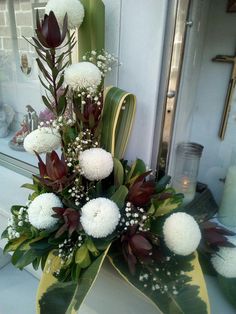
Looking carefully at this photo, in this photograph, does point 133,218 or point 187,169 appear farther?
point 187,169

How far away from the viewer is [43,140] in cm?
46

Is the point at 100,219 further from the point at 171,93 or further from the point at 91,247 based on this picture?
the point at 171,93

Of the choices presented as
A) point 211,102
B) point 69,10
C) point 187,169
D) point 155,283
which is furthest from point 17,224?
point 211,102

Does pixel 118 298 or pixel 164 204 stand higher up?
pixel 164 204

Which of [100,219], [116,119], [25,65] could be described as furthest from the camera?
[25,65]

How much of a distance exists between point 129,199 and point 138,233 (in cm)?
6

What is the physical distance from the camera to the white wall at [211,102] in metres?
0.70

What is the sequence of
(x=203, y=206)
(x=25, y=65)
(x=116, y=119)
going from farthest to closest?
(x=25, y=65)
(x=203, y=206)
(x=116, y=119)

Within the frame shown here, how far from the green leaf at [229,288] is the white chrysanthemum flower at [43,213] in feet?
1.15

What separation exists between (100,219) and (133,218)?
71 mm

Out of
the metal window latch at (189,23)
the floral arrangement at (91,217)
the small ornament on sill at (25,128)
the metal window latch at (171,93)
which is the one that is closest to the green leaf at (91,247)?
the floral arrangement at (91,217)

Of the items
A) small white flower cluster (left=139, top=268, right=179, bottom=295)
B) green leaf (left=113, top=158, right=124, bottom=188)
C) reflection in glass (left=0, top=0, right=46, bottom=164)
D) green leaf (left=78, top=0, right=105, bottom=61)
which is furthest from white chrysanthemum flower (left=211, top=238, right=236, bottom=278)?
reflection in glass (left=0, top=0, right=46, bottom=164)

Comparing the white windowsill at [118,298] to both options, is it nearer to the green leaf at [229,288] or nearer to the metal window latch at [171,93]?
the green leaf at [229,288]

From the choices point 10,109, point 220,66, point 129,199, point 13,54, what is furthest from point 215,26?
point 10,109
